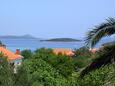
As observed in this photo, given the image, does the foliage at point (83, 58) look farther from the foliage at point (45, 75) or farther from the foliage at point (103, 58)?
the foliage at point (45, 75)

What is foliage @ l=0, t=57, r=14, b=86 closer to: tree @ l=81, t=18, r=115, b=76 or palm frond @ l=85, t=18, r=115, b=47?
tree @ l=81, t=18, r=115, b=76

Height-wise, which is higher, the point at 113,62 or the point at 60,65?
the point at 113,62

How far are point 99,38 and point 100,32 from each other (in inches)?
5.8

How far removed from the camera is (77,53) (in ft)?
246

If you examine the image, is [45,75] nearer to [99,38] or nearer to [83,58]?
[99,38]

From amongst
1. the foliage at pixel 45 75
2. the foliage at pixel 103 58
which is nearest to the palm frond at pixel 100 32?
the foliage at pixel 103 58

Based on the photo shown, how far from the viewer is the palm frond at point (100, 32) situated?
943 cm

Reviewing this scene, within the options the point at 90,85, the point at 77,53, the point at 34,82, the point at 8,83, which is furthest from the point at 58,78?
the point at 77,53

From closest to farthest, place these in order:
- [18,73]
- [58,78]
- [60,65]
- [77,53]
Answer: [18,73], [58,78], [60,65], [77,53]

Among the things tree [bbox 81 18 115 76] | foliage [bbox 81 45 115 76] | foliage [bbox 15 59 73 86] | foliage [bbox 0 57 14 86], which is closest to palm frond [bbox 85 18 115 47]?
tree [bbox 81 18 115 76]

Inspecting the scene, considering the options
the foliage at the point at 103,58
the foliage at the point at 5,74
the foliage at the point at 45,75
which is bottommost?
the foliage at the point at 45,75

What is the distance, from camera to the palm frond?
9.43 m

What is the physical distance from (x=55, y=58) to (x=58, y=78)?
542 inches

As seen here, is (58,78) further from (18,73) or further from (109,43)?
(109,43)
